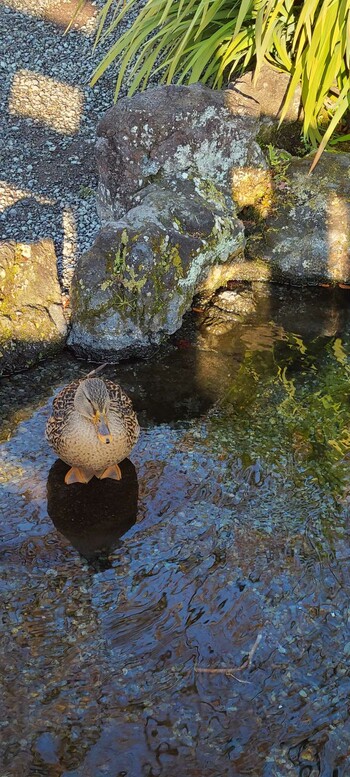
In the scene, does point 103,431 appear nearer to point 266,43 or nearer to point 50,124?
point 266,43

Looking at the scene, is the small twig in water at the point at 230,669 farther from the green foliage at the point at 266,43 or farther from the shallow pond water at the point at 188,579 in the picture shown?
the green foliage at the point at 266,43

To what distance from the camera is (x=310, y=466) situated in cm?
470

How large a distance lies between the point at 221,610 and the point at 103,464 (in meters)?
1.09

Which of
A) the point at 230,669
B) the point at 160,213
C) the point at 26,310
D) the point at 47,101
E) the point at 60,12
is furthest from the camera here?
the point at 60,12

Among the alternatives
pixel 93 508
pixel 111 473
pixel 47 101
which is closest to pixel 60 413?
pixel 111 473

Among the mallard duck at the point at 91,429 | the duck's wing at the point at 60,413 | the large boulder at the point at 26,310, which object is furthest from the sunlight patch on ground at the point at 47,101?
the mallard duck at the point at 91,429

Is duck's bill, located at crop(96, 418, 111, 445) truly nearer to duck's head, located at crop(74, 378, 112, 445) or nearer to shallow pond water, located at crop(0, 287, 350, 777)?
duck's head, located at crop(74, 378, 112, 445)

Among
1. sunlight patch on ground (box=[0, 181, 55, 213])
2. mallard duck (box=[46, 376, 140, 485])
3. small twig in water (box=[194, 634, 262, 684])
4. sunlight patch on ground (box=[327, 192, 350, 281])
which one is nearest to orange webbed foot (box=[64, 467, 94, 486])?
mallard duck (box=[46, 376, 140, 485])

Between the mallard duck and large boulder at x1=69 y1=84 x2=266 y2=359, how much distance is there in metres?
1.09

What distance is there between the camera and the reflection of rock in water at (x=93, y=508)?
14.0ft

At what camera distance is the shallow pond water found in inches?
129

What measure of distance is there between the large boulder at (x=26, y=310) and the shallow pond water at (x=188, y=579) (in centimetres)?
15

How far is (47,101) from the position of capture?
8.06 meters

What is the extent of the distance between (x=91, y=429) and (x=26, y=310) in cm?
145
